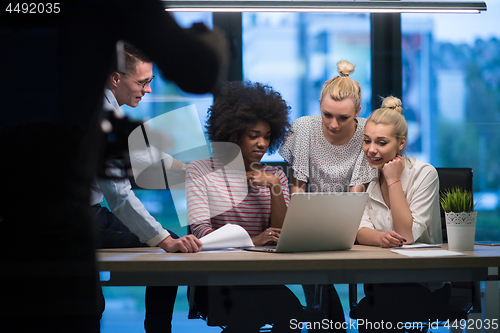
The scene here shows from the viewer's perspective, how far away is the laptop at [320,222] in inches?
41.6

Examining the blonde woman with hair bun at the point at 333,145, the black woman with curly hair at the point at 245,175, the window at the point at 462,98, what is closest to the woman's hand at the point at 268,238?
the black woman with curly hair at the point at 245,175

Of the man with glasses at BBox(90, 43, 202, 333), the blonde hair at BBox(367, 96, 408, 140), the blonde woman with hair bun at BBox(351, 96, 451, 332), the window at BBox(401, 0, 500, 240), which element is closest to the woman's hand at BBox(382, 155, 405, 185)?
the blonde woman with hair bun at BBox(351, 96, 451, 332)

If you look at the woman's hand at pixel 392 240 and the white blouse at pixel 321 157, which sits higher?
the white blouse at pixel 321 157

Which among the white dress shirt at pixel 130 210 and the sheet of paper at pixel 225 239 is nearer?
the white dress shirt at pixel 130 210

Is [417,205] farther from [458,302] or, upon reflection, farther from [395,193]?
[458,302]

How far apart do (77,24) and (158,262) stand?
56 centimetres

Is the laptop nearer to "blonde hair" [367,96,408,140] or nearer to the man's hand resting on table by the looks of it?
the man's hand resting on table

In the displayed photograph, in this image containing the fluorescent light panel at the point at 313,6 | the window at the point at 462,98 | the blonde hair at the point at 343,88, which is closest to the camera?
the blonde hair at the point at 343,88

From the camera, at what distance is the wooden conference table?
0.98 metres

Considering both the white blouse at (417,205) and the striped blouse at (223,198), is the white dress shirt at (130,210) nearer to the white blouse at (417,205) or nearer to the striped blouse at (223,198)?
the striped blouse at (223,198)

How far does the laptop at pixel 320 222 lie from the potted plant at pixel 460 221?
299 mm

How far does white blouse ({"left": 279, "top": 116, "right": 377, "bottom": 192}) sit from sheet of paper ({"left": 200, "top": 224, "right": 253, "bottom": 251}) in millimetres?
605

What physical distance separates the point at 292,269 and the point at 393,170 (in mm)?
693

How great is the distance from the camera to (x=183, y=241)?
3.81 ft
